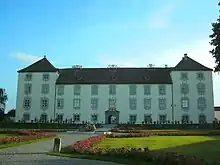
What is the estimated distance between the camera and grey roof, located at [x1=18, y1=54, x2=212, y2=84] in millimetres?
54444

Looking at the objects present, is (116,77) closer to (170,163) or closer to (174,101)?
(174,101)

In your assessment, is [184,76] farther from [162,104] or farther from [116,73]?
[116,73]

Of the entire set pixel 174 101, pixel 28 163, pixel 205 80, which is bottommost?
pixel 28 163

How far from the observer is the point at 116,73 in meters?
57.1

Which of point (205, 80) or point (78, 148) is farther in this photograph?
point (205, 80)

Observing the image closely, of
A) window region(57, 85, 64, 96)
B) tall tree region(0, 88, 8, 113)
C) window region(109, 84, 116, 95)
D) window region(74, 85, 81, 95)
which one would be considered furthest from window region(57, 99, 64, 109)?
tall tree region(0, 88, 8, 113)

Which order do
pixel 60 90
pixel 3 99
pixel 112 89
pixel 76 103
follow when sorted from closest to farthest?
1. pixel 112 89
2. pixel 76 103
3. pixel 60 90
4. pixel 3 99

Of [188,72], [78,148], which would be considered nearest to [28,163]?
[78,148]

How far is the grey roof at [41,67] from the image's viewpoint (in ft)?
183

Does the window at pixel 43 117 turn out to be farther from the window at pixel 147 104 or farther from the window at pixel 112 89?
the window at pixel 147 104

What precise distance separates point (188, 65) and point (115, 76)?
1276 centimetres

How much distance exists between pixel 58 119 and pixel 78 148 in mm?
40155

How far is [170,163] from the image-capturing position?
10.6m

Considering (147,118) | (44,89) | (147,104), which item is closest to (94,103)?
(147,104)
